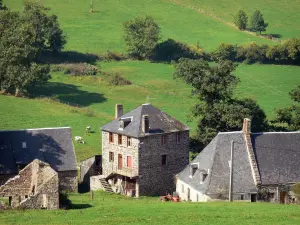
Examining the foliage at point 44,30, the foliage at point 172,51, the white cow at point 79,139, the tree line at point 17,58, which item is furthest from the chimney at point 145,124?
the foliage at point 172,51

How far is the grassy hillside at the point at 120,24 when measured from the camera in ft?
485

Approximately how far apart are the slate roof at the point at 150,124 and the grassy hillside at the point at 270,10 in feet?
264

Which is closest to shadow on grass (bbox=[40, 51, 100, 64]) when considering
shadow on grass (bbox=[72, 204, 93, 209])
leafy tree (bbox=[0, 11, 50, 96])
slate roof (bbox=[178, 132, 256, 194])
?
leafy tree (bbox=[0, 11, 50, 96])

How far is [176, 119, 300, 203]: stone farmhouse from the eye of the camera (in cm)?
7119

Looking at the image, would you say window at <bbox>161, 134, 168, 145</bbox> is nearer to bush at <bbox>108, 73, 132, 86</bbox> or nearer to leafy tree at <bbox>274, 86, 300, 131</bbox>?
leafy tree at <bbox>274, 86, 300, 131</bbox>

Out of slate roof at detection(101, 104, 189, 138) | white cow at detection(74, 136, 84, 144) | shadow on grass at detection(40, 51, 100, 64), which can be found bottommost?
white cow at detection(74, 136, 84, 144)

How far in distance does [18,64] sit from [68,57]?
3016 cm

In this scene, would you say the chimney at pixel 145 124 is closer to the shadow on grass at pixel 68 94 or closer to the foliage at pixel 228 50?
the shadow on grass at pixel 68 94

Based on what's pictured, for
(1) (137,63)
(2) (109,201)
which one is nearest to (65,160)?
(2) (109,201)

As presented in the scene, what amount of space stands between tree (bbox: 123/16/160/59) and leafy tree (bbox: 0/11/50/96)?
28918mm

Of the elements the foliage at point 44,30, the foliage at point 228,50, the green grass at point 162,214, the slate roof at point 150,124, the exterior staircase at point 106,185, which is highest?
the foliage at point 44,30

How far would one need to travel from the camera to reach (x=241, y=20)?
158 metres

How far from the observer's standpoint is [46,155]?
76.7m

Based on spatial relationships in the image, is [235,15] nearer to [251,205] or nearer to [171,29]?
[171,29]
